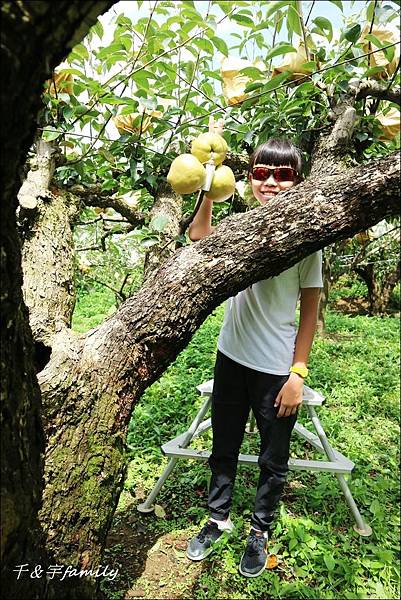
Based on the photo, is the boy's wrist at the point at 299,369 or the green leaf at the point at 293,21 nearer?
the green leaf at the point at 293,21

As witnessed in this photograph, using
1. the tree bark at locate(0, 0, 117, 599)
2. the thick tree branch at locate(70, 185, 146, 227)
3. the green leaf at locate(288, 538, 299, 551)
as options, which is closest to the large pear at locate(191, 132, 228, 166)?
the tree bark at locate(0, 0, 117, 599)

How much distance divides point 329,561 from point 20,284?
1667 mm

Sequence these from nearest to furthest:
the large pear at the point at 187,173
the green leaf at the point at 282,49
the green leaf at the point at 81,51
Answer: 1. the large pear at the point at 187,173
2. the green leaf at the point at 282,49
3. the green leaf at the point at 81,51

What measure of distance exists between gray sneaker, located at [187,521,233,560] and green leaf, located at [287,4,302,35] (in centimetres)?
173

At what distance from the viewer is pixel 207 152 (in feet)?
3.83

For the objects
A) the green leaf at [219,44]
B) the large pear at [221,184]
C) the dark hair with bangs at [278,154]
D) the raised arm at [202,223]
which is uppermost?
the green leaf at [219,44]

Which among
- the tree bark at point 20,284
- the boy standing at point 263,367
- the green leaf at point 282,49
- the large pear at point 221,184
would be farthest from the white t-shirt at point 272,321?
the tree bark at point 20,284

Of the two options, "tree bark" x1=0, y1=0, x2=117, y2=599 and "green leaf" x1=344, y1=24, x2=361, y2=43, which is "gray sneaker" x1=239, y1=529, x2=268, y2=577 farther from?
"green leaf" x1=344, y1=24, x2=361, y2=43

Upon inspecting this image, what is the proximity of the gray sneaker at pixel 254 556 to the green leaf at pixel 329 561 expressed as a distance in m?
0.23

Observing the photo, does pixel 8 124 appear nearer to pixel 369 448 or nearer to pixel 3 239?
pixel 3 239

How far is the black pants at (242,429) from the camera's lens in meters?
1.64

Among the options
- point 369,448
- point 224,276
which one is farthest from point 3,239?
point 369,448

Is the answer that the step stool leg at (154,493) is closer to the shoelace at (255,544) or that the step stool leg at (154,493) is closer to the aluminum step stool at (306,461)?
the aluminum step stool at (306,461)

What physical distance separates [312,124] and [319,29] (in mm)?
409
